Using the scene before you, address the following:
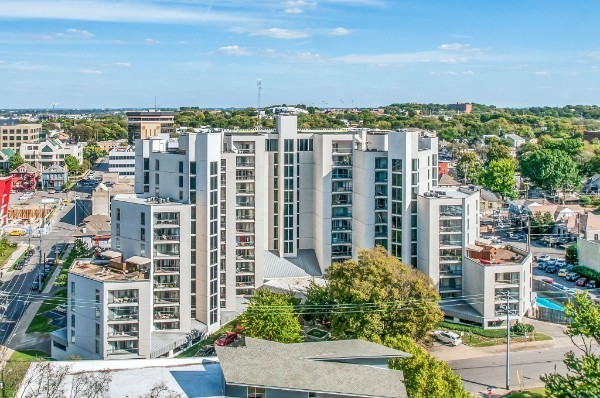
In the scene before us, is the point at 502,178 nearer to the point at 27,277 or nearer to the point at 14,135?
the point at 27,277

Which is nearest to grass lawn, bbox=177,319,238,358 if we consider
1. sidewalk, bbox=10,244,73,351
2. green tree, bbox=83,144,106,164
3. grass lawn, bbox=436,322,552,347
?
sidewalk, bbox=10,244,73,351

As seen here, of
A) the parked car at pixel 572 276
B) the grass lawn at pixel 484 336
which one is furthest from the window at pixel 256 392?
the parked car at pixel 572 276

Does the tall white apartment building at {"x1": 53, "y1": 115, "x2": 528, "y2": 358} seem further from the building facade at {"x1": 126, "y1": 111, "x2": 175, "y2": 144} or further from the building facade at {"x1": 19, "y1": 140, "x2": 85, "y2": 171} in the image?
the building facade at {"x1": 126, "y1": 111, "x2": 175, "y2": 144}

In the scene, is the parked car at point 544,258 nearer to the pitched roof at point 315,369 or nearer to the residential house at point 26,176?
the pitched roof at point 315,369

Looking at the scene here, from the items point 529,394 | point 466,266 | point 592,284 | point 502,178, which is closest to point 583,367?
point 529,394

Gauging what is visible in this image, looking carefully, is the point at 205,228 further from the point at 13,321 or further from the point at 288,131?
the point at 13,321
